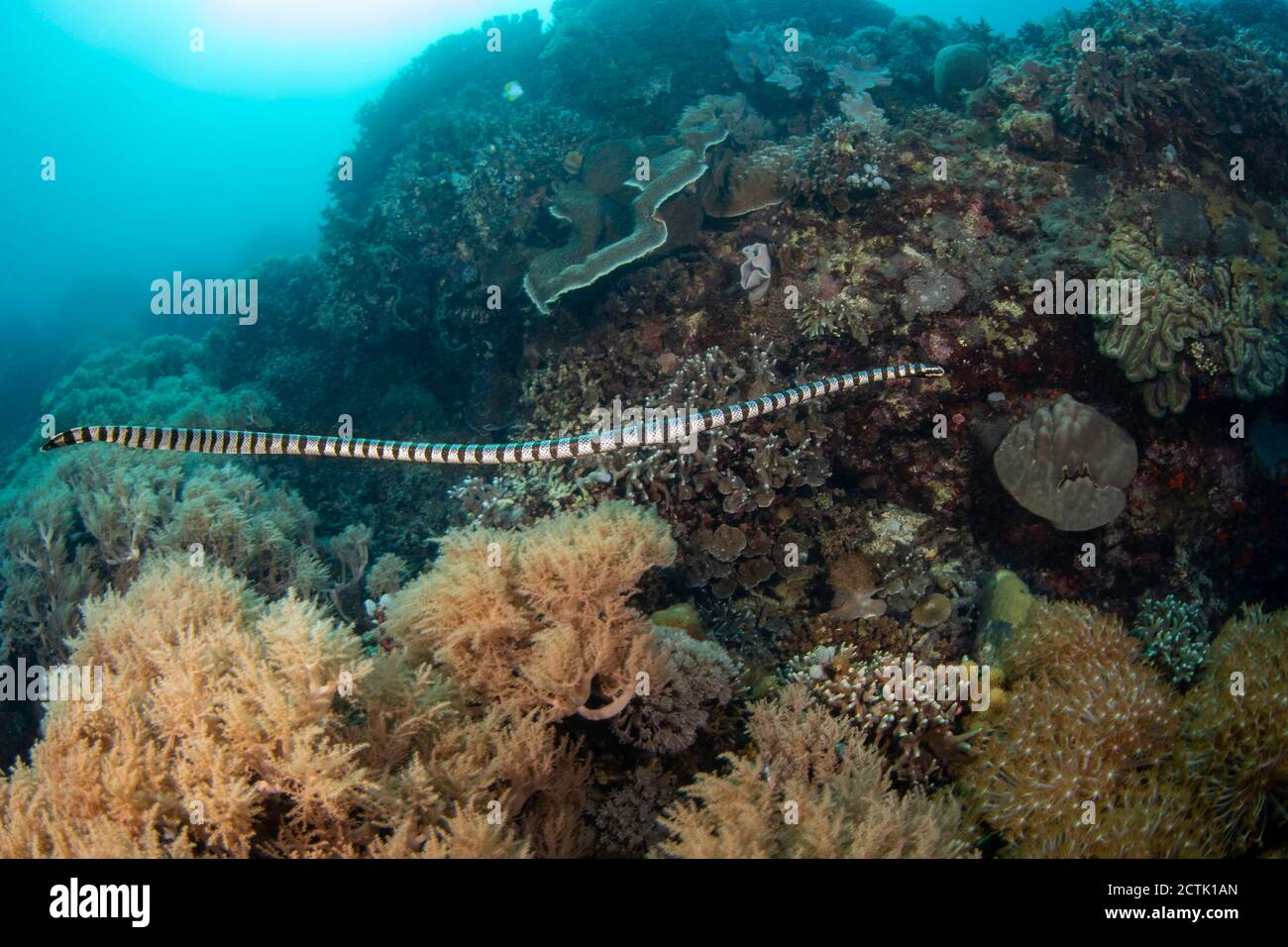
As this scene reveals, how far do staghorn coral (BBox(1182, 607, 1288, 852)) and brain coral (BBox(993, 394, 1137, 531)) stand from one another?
6.19ft

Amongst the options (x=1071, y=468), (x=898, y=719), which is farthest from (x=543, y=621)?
(x=1071, y=468)

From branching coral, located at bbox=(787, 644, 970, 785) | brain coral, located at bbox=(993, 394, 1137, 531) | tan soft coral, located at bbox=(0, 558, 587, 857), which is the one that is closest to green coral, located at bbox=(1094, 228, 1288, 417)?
brain coral, located at bbox=(993, 394, 1137, 531)

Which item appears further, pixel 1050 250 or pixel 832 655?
pixel 1050 250

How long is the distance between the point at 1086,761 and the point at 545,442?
4.37 meters

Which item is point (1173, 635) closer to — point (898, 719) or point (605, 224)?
point (898, 719)

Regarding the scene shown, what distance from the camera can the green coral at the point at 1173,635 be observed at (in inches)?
177

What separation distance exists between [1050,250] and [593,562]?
19.5 ft

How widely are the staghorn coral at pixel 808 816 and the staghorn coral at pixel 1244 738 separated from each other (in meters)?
1.31

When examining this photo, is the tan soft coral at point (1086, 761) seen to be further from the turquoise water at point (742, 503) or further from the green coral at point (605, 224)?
the green coral at point (605, 224)

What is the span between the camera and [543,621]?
11.7 feet

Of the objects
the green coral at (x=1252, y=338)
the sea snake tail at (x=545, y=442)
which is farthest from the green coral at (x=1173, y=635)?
the sea snake tail at (x=545, y=442)

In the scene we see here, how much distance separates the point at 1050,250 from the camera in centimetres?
631

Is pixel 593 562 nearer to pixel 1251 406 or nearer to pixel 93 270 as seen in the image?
pixel 1251 406
